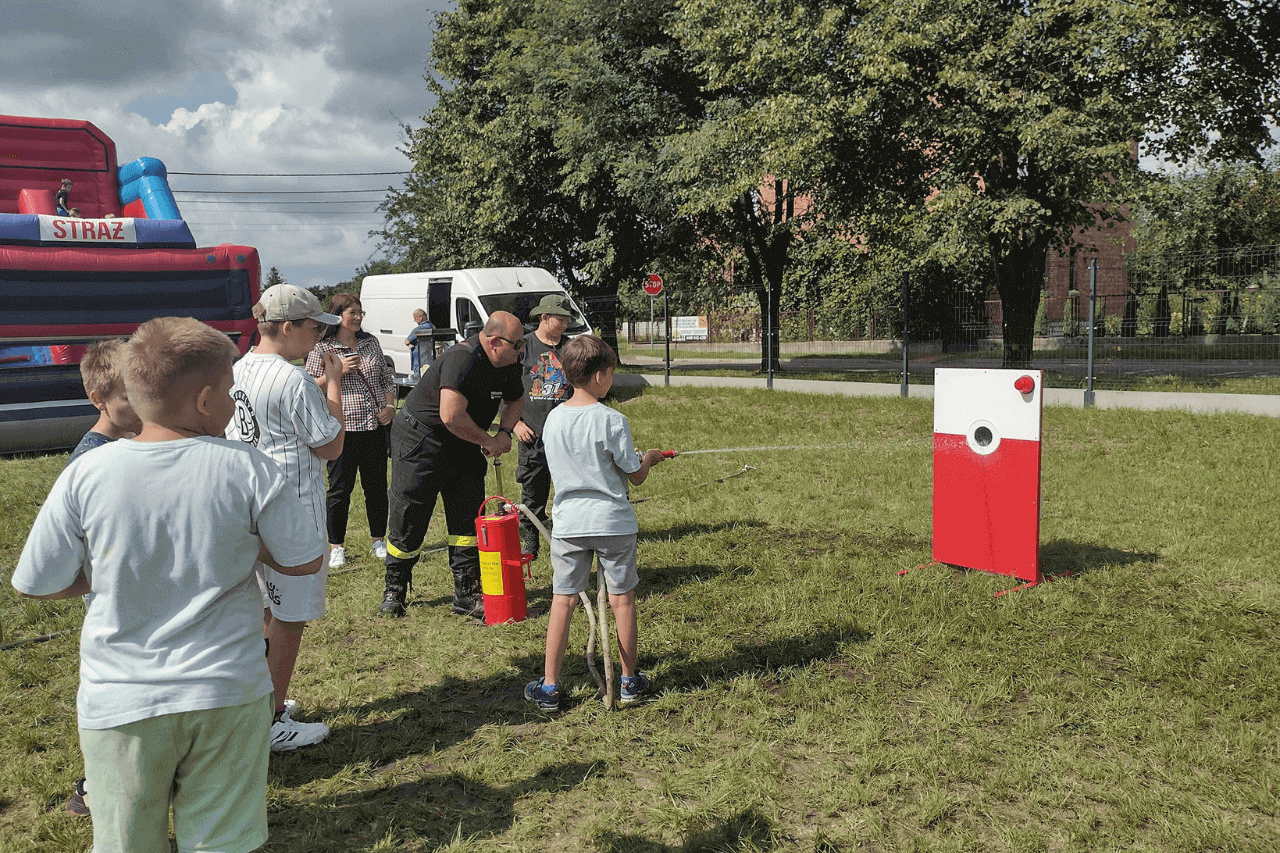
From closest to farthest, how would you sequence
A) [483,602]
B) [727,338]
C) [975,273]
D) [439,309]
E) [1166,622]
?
[1166,622] < [483,602] < [439,309] < [975,273] < [727,338]

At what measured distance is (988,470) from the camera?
18.3 feet

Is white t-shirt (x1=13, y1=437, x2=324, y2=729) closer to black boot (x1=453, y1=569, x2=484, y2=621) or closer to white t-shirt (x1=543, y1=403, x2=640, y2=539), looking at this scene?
white t-shirt (x1=543, y1=403, x2=640, y2=539)

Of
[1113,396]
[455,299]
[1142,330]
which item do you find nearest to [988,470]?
[1113,396]

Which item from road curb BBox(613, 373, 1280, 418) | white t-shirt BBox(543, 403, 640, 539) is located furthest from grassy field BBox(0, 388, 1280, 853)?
road curb BBox(613, 373, 1280, 418)

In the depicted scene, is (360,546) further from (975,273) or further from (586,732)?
(975,273)

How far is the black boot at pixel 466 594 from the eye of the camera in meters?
5.23

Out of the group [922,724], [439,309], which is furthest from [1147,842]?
[439,309]

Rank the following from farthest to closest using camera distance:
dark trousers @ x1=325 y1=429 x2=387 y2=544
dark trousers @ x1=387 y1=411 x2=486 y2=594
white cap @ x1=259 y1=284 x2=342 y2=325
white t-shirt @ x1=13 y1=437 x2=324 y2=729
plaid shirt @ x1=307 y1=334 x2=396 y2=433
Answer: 1. dark trousers @ x1=325 y1=429 x2=387 y2=544
2. plaid shirt @ x1=307 y1=334 x2=396 y2=433
3. dark trousers @ x1=387 y1=411 x2=486 y2=594
4. white cap @ x1=259 y1=284 x2=342 y2=325
5. white t-shirt @ x1=13 y1=437 x2=324 y2=729

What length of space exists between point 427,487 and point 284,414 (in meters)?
1.65

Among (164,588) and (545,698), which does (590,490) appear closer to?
(545,698)

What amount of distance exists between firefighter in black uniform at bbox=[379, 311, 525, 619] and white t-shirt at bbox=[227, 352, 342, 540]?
1307 mm

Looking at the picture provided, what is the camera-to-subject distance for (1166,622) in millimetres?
4660

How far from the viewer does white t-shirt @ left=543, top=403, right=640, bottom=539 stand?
3.63m

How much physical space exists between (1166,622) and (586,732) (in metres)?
3.21
